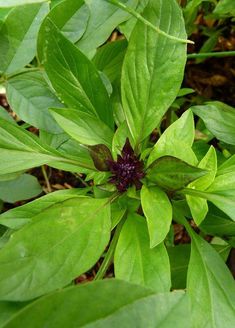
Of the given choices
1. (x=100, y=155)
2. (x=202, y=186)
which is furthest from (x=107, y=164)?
(x=202, y=186)

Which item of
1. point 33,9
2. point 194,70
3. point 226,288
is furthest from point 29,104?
point 194,70

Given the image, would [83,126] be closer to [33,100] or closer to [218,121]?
→ [33,100]

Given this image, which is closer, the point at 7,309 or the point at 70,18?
the point at 7,309

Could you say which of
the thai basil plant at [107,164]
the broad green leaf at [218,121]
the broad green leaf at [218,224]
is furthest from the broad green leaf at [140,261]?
the broad green leaf at [218,121]

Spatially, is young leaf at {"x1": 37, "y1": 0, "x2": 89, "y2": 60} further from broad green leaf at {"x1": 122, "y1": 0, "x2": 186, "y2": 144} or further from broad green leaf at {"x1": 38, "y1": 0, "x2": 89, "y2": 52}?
broad green leaf at {"x1": 122, "y1": 0, "x2": 186, "y2": 144}

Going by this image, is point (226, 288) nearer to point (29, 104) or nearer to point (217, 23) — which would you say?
point (29, 104)

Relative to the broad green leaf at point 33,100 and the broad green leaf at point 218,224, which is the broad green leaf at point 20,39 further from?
the broad green leaf at point 218,224
